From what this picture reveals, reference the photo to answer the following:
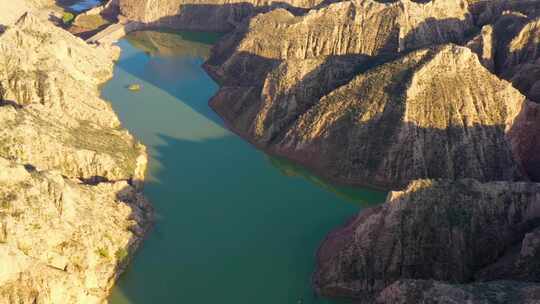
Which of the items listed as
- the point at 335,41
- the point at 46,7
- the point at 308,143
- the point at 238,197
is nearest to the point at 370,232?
the point at 238,197

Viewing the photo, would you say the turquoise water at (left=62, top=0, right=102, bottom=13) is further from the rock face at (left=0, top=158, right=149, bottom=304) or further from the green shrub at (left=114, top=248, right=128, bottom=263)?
the green shrub at (left=114, top=248, right=128, bottom=263)

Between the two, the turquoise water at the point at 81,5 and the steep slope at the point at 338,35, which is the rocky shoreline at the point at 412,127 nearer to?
the steep slope at the point at 338,35

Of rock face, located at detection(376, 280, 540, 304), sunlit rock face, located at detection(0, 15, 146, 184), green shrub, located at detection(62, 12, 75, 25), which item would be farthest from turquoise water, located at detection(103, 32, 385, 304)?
green shrub, located at detection(62, 12, 75, 25)

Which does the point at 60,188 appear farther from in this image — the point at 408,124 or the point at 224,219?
the point at 408,124

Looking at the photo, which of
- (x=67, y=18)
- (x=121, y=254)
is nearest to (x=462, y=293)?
(x=121, y=254)

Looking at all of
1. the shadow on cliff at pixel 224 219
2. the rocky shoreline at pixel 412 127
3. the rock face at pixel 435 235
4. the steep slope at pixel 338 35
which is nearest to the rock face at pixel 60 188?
the shadow on cliff at pixel 224 219

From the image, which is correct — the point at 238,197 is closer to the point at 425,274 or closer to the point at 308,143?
the point at 308,143
